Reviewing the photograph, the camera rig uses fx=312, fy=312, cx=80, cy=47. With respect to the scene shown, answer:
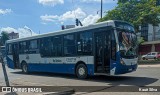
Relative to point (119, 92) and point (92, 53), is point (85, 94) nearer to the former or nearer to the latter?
point (119, 92)

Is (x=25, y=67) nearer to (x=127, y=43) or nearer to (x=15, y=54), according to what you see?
(x=15, y=54)

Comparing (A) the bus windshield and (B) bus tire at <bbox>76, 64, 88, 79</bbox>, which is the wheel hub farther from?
(A) the bus windshield

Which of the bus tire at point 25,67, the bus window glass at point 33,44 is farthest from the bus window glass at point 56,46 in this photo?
the bus tire at point 25,67

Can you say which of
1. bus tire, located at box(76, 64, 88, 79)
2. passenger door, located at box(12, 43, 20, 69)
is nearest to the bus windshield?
bus tire, located at box(76, 64, 88, 79)

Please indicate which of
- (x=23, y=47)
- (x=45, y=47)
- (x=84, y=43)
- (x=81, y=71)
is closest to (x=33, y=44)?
(x=23, y=47)

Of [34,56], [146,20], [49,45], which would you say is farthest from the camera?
[146,20]

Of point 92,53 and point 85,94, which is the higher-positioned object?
point 92,53

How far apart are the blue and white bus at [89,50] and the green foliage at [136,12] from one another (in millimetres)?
20173

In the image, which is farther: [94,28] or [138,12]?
[138,12]

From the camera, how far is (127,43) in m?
16.2

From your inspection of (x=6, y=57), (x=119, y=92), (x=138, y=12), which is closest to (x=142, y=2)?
(x=138, y=12)

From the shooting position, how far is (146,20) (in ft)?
130

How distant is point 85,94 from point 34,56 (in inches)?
444

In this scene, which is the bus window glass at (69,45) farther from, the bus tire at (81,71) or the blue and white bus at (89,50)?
the bus tire at (81,71)
